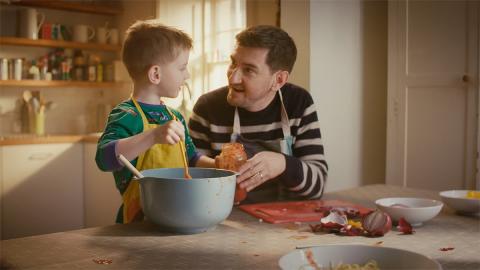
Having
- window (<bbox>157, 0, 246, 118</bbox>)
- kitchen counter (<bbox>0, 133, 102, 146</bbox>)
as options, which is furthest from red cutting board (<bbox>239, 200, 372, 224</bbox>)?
kitchen counter (<bbox>0, 133, 102, 146</bbox>)

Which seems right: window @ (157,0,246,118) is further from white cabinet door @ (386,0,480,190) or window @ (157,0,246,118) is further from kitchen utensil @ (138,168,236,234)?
kitchen utensil @ (138,168,236,234)

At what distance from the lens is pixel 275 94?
196 centimetres

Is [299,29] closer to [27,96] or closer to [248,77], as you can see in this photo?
[248,77]

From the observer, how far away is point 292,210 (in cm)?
140

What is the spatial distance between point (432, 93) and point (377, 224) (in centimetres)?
208

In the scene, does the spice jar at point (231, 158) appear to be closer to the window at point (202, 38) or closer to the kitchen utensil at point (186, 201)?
the kitchen utensil at point (186, 201)

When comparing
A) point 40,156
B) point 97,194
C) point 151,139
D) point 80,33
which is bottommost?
point 97,194

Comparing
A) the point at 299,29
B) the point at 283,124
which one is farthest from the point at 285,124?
the point at 299,29

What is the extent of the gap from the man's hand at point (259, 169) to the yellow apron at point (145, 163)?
22 centimetres

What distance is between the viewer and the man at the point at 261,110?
6.10ft

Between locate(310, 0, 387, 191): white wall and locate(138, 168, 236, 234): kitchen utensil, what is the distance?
6.57ft

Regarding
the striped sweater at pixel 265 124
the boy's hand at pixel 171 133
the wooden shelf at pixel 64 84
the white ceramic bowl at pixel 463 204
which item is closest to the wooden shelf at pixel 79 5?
the wooden shelf at pixel 64 84

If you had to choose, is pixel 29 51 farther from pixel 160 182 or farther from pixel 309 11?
pixel 160 182

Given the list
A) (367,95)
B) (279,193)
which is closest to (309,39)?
(367,95)
